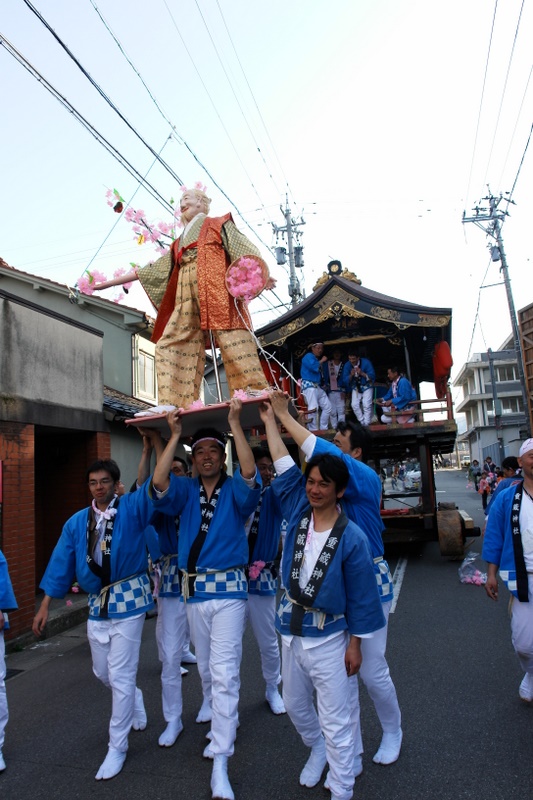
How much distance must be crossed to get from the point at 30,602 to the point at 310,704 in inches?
191

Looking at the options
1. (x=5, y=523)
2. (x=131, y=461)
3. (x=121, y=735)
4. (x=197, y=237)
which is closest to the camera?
(x=121, y=735)

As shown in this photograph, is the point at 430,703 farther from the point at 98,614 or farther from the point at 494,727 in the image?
the point at 98,614

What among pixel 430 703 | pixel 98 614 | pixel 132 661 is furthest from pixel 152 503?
pixel 430 703

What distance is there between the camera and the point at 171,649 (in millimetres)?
3703

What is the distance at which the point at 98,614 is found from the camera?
3.35m

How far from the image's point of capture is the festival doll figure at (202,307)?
13.2ft

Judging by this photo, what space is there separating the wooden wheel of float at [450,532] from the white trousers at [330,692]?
6658mm

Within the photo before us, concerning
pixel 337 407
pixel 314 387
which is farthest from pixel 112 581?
pixel 337 407

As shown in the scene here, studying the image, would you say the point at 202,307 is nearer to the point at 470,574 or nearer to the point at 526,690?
the point at 526,690

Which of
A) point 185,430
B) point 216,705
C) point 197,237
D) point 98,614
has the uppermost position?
point 197,237

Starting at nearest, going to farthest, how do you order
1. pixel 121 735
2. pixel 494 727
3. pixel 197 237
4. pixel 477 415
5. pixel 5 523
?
pixel 121 735 < pixel 494 727 < pixel 197 237 < pixel 5 523 < pixel 477 415

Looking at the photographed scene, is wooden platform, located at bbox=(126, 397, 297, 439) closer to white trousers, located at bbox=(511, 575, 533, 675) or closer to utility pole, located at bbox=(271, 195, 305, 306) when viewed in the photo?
white trousers, located at bbox=(511, 575, 533, 675)

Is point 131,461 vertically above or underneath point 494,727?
above

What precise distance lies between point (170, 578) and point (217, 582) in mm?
814
